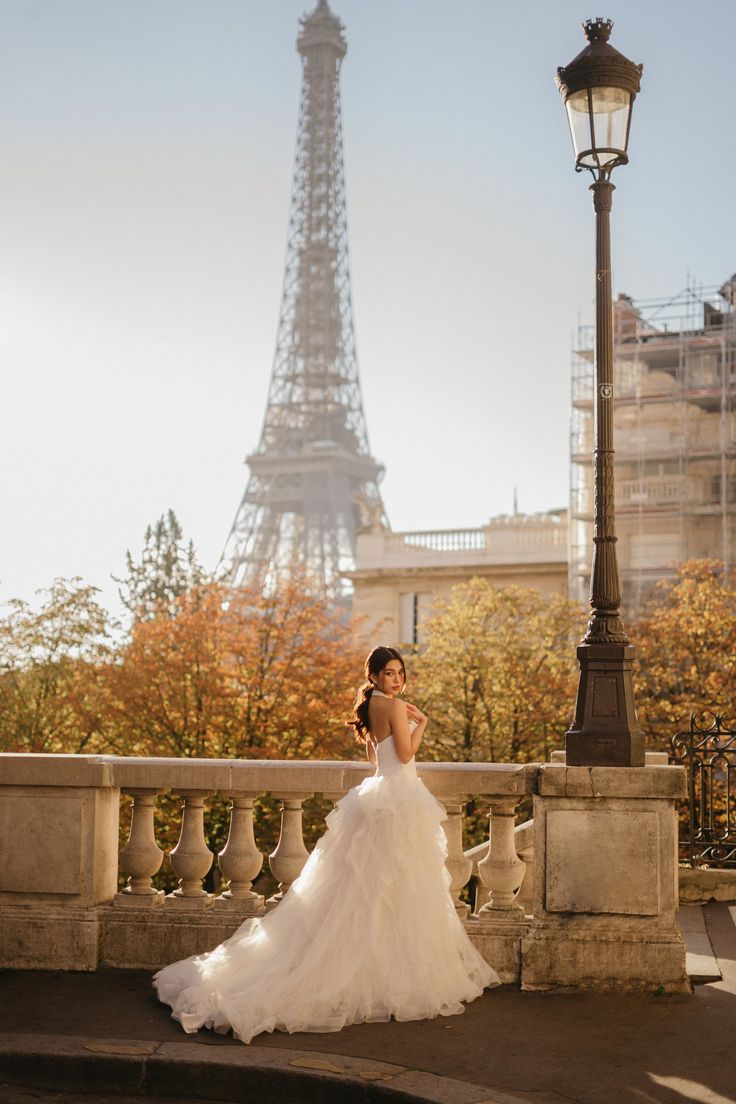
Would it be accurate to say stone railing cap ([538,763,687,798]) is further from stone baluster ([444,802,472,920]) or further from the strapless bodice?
the strapless bodice

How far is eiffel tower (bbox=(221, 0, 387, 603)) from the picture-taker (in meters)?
81.6

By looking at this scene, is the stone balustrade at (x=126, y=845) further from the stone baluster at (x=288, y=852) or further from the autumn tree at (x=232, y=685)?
the autumn tree at (x=232, y=685)

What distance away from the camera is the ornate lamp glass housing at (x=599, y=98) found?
7949 millimetres

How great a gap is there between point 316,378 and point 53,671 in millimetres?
60281

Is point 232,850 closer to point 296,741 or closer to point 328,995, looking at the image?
point 328,995

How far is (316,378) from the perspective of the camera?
295ft

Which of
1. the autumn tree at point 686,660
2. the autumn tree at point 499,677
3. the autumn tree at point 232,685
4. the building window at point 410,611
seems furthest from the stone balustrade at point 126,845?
the building window at point 410,611

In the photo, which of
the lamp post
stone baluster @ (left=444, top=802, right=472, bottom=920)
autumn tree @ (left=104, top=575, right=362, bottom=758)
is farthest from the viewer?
autumn tree @ (left=104, top=575, right=362, bottom=758)

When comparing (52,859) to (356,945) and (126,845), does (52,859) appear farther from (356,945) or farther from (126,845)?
(356,945)

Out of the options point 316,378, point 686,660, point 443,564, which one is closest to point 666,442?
point 443,564

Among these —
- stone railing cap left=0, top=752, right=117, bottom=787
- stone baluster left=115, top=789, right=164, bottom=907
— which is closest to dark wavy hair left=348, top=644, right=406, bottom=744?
stone baluster left=115, top=789, right=164, bottom=907

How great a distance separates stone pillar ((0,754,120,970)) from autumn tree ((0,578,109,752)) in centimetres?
2157

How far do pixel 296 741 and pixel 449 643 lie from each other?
512 centimetres

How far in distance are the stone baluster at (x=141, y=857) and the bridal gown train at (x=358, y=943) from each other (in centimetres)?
75
